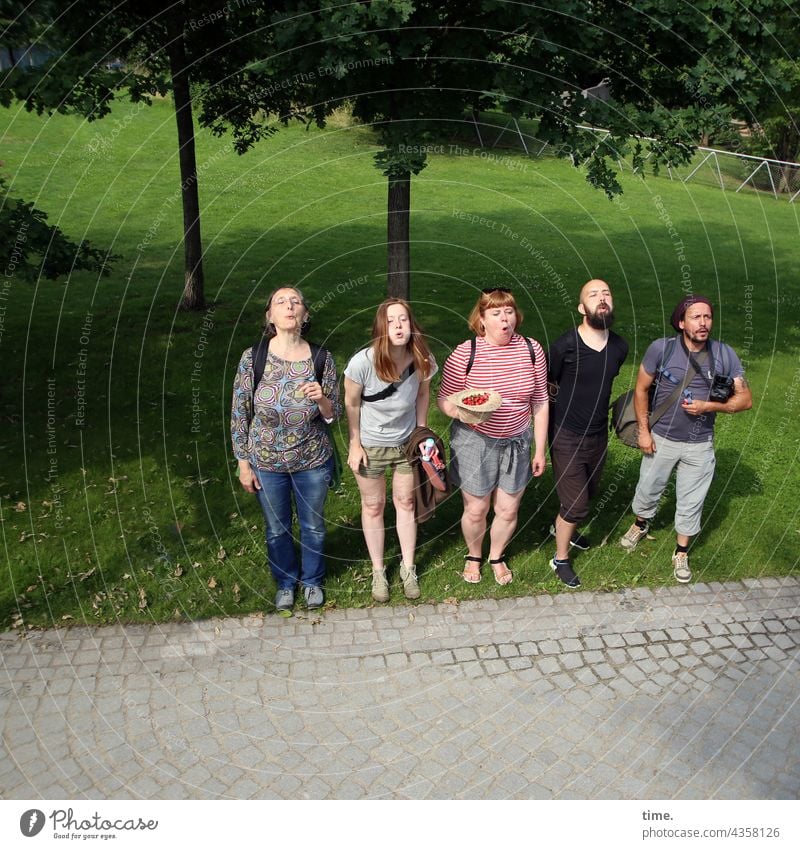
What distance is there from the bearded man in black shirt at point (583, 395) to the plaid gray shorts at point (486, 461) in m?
0.33

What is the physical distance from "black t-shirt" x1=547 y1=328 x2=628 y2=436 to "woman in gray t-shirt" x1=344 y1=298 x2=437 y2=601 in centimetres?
99

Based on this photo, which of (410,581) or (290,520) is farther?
(410,581)

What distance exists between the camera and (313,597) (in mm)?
6078

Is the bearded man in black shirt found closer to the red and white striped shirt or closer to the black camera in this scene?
the red and white striped shirt

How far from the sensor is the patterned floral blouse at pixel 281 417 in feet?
17.5

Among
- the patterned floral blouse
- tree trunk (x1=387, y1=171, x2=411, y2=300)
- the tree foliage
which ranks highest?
the tree foliage

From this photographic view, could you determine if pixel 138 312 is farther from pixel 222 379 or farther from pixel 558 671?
pixel 558 671

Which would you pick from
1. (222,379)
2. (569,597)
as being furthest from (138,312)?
(569,597)

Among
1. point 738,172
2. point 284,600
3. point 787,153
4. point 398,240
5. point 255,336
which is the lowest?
point 284,600

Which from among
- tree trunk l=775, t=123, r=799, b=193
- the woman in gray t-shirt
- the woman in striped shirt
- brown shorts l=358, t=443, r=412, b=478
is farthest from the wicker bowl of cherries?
tree trunk l=775, t=123, r=799, b=193

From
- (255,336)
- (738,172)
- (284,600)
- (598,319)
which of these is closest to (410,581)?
(284,600)

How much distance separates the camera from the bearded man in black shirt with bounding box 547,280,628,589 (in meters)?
5.72

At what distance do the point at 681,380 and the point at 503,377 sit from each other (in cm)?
141

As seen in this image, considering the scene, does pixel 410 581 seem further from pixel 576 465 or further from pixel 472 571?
pixel 576 465
